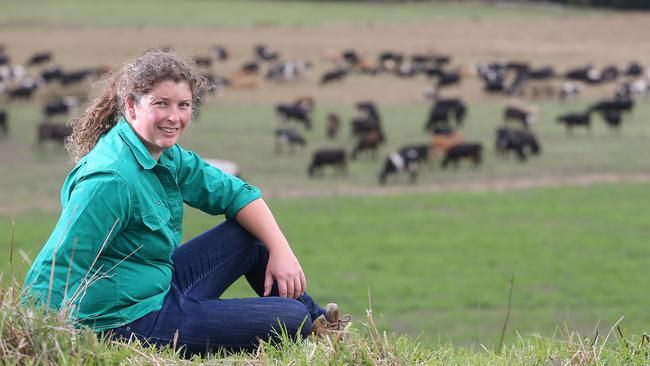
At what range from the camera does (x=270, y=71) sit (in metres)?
36.2

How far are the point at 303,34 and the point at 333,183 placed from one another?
27.4m

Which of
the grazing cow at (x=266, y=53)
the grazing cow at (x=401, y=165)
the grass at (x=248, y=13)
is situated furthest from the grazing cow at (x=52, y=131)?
the grass at (x=248, y=13)

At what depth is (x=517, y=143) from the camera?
72.5ft

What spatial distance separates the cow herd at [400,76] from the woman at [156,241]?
14170 millimetres

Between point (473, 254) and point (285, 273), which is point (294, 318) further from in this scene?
point (473, 254)

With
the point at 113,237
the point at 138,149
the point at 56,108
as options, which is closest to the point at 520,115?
the point at 56,108

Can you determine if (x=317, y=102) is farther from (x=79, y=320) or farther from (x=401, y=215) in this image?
(x=79, y=320)

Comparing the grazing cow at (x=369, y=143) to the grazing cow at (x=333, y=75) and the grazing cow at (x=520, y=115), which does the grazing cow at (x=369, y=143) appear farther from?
the grazing cow at (x=333, y=75)

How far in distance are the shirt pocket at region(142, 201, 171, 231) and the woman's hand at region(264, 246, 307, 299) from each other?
41cm

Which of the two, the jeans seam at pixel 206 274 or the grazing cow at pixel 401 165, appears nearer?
the jeans seam at pixel 206 274

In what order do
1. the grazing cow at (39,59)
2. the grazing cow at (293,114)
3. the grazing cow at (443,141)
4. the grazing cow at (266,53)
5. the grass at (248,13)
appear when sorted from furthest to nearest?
1. the grass at (248,13)
2. the grazing cow at (266,53)
3. the grazing cow at (39,59)
4. the grazing cow at (293,114)
5. the grazing cow at (443,141)

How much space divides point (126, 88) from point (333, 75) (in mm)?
32015

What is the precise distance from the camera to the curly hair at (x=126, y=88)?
3320mm

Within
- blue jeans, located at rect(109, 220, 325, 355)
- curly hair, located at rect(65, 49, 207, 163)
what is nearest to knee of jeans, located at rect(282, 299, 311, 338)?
blue jeans, located at rect(109, 220, 325, 355)
